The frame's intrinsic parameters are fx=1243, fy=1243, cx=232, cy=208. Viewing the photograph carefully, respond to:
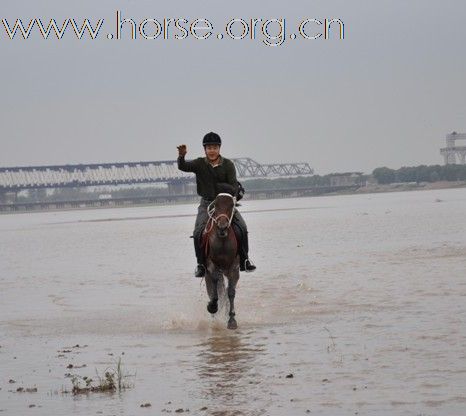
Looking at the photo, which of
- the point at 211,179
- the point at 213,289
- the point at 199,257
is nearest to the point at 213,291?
the point at 213,289

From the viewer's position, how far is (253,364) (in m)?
11.9

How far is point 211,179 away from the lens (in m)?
15.7

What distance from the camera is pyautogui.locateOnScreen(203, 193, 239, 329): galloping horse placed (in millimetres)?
15055

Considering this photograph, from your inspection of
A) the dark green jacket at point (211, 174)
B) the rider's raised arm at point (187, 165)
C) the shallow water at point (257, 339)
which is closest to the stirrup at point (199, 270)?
the shallow water at point (257, 339)

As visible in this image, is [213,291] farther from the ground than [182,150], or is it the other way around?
[182,150]

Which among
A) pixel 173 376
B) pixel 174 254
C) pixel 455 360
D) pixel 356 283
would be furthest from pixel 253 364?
pixel 174 254

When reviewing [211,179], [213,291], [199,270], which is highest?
[211,179]

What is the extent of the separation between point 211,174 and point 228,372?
4.62 meters

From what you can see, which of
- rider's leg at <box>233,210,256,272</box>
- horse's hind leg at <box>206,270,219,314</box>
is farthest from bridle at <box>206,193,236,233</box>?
horse's hind leg at <box>206,270,219,314</box>

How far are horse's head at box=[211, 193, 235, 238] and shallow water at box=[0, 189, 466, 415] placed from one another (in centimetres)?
126

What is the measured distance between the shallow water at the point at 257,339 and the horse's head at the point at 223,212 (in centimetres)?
126

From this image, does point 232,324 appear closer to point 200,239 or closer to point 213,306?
point 213,306

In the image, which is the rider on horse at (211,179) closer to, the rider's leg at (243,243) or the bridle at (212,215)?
the rider's leg at (243,243)

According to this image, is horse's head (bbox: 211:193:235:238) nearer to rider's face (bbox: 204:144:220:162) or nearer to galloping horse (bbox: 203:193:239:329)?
galloping horse (bbox: 203:193:239:329)
